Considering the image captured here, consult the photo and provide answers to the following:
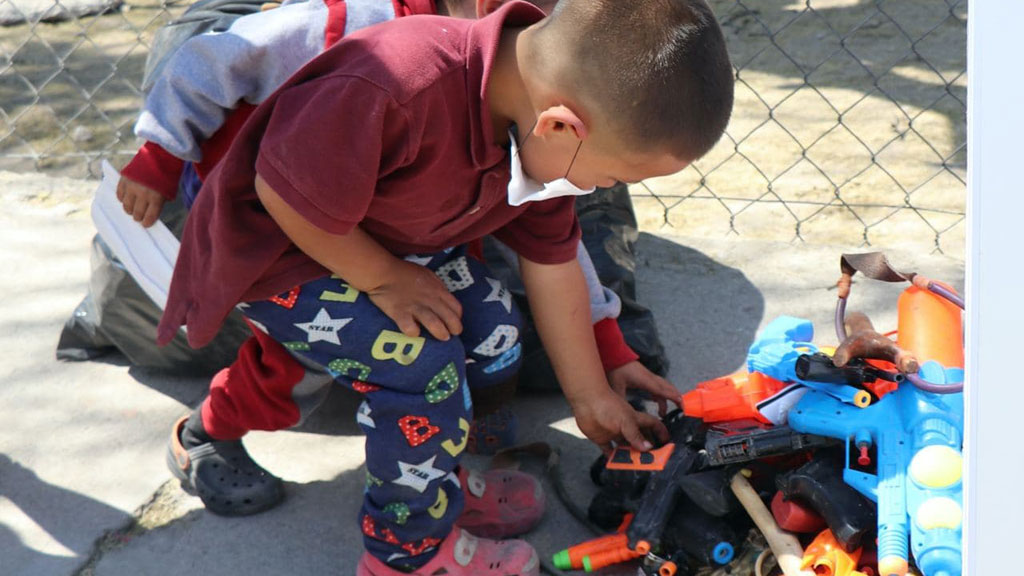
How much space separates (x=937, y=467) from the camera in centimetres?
151

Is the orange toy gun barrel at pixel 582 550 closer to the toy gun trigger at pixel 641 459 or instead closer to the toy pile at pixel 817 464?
the toy pile at pixel 817 464

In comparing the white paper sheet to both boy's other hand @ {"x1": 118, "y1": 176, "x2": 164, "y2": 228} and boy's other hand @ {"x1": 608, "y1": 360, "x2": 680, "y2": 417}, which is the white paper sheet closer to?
boy's other hand @ {"x1": 118, "y1": 176, "x2": 164, "y2": 228}

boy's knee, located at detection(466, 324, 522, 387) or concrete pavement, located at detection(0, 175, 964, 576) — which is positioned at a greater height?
boy's knee, located at detection(466, 324, 522, 387)

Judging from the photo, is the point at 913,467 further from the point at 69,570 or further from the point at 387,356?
the point at 69,570

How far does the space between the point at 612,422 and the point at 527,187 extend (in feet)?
1.53

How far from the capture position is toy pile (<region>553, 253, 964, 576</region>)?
152 centimetres

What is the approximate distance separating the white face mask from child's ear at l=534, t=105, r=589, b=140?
0.11 m

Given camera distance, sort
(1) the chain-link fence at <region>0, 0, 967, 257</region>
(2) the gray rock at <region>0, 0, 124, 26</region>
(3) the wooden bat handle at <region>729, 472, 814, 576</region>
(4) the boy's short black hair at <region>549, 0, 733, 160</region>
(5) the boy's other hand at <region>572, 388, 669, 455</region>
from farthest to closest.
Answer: (2) the gray rock at <region>0, 0, 124, 26</region>, (1) the chain-link fence at <region>0, 0, 967, 257</region>, (5) the boy's other hand at <region>572, 388, 669, 455</region>, (3) the wooden bat handle at <region>729, 472, 814, 576</region>, (4) the boy's short black hair at <region>549, 0, 733, 160</region>

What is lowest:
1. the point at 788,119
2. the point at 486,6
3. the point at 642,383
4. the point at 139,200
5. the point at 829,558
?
the point at 788,119

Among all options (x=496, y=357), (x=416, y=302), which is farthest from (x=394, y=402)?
(x=496, y=357)

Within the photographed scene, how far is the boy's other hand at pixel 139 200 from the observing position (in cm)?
196

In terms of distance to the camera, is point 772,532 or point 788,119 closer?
point 772,532

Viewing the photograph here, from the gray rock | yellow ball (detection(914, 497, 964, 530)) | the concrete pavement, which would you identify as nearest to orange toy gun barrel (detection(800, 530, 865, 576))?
yellow ball (detection(914, 497, 964, 530))

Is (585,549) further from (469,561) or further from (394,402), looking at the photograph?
(394,402)
